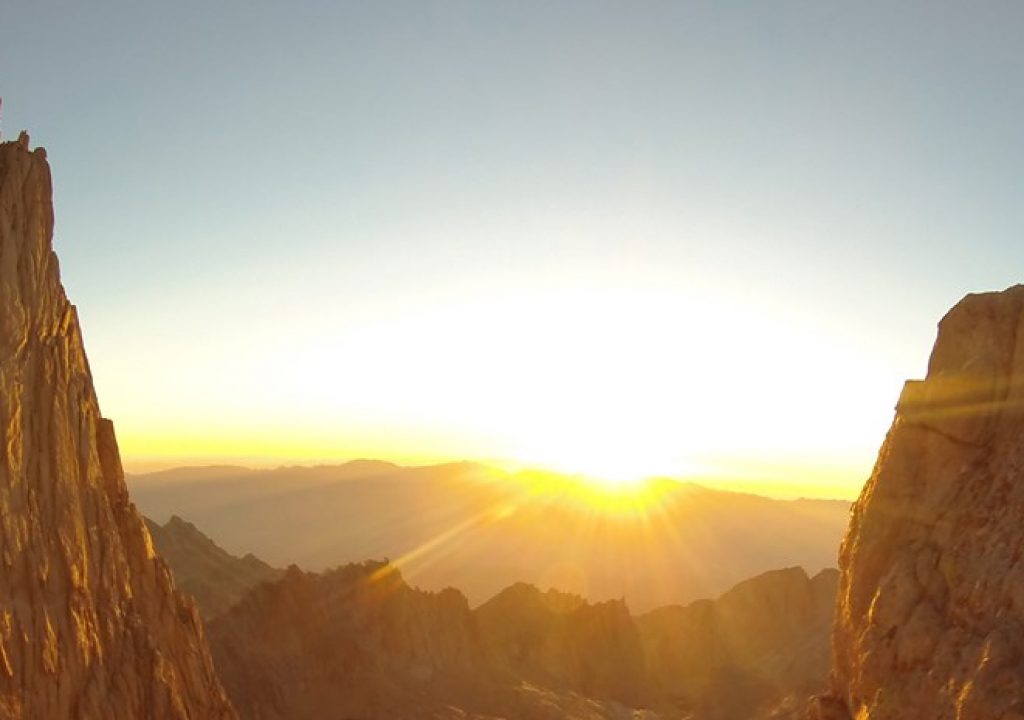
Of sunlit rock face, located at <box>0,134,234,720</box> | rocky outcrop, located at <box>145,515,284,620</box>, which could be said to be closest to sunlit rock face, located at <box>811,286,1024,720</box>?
sunlit rock face, located at <box>0,134,234,720</box>

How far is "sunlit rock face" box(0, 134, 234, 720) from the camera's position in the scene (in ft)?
87.2

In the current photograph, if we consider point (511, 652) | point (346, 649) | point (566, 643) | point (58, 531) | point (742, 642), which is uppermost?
point (58, 531)

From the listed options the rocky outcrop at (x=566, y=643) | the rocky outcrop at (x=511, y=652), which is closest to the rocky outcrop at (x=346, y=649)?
the rocky outcrop at (x=511, y=652)

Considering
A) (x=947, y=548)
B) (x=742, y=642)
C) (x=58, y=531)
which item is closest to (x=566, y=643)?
(x=742, y=642)

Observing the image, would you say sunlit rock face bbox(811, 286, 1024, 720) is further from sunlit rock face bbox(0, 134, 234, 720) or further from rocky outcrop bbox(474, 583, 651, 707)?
rocky outcrop bbox(474, 583, 651, 707)

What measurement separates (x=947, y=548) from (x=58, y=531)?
97.9ft

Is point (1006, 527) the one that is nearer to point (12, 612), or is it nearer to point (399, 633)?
point (12, 612)

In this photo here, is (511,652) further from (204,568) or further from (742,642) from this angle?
(204,568)

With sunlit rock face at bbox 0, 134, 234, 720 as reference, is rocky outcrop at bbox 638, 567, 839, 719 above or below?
below

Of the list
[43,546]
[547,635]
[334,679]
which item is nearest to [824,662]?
[547,635]

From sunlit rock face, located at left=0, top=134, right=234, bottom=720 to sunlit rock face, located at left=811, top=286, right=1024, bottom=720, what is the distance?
26508 millimetres

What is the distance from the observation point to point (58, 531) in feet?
95.2

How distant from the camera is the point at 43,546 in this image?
27.9m

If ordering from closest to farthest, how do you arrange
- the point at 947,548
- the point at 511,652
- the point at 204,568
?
the point at 947,548
the point at 511,652
the point at 204,568
